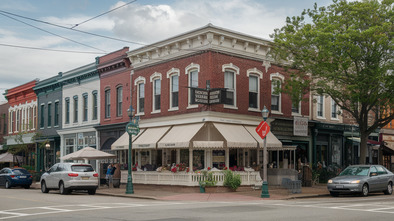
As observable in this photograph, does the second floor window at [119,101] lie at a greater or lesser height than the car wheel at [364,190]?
greater

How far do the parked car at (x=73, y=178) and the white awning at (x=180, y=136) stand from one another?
13.0ft

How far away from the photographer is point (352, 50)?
23328mm

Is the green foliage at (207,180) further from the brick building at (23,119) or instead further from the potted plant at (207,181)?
the brick building at (23,119)

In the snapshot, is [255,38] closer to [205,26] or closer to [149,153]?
[205,26]

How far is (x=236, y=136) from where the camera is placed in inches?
992

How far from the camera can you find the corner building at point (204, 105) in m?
25.1

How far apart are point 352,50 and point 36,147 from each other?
1197 inches

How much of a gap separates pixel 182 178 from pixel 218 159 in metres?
2.42

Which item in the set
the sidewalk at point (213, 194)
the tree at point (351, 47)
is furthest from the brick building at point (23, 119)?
the tree at point (351, 47)

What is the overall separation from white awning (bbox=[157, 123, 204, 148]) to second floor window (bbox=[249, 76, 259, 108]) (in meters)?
3.99

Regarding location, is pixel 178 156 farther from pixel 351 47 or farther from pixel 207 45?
pixel 351 47

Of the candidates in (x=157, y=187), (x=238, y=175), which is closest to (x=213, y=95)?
(x=238, y=175)

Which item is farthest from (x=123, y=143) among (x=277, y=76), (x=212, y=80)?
(x=277, y=76)

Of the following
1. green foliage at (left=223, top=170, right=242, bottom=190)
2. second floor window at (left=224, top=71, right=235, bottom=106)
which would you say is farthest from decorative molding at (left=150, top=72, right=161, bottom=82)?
green foliage at (left=223, top=170, right=242, bottom=190)
